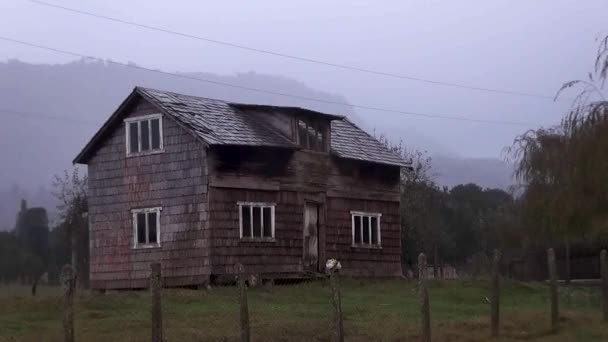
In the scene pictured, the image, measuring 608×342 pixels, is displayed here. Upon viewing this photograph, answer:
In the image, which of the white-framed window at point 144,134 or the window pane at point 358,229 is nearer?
the white-framed window at point 144,134

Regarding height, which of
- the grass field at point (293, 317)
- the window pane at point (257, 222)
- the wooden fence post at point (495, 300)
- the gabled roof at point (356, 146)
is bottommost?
the grass field at point (293, 317)

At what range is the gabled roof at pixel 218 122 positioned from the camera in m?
31.1

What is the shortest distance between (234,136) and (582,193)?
41.5 ft

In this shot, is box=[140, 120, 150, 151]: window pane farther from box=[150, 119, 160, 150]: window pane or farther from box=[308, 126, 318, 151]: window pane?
box=[308, 126, 318, 151]: window pane

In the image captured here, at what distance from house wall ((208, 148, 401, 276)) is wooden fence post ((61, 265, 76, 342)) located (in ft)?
58.8

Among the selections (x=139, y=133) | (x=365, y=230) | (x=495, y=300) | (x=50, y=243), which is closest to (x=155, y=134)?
(x=139, y=133)

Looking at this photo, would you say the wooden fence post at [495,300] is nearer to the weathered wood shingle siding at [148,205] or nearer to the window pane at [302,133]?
the weathered wood shingle siding at [148,205]

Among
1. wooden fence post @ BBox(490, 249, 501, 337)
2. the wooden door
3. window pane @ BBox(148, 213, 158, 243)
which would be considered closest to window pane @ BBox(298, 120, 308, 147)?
the wooden door

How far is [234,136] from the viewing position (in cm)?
3150

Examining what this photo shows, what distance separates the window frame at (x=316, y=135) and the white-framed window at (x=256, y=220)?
106 inches

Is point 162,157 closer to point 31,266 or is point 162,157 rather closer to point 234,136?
point 234,136

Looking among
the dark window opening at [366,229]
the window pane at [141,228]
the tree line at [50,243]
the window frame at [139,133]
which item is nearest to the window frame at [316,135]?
the dark window opening at [366,229]

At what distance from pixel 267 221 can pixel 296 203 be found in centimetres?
150

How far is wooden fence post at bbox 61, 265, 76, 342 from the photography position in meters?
12.3
